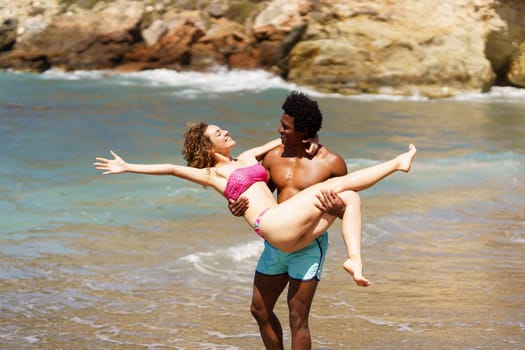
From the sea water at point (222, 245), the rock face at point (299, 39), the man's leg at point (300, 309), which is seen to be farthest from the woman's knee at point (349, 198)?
the rock face at point (299, 39)

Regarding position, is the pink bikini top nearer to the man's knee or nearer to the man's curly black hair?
the man's curly black hair

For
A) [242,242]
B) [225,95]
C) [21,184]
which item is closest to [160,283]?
[242,242]

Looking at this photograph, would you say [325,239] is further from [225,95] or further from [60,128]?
[225,95]

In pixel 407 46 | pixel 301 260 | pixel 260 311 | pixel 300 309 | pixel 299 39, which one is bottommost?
pixel 299 39

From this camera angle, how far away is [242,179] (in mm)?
5391

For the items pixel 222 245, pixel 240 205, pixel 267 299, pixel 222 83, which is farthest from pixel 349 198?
pixel 222 83

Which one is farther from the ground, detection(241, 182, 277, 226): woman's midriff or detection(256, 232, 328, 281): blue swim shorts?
detection(241, 182, 277, 226): woman's midriff

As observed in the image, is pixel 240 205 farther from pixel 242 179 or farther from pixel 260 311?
pixel 260 311

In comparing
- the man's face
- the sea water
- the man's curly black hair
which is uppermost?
the man's curly black hair

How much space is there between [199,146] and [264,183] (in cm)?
48

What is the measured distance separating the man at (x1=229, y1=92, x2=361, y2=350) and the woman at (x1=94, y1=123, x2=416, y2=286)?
94 millimetres

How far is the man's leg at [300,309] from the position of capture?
5324 mm

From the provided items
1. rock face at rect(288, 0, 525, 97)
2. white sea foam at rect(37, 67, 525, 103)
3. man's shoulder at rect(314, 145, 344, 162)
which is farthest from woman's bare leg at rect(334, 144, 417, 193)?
rock face at rect(288, 0, 525, 97)

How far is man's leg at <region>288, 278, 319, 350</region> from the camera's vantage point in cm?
532
